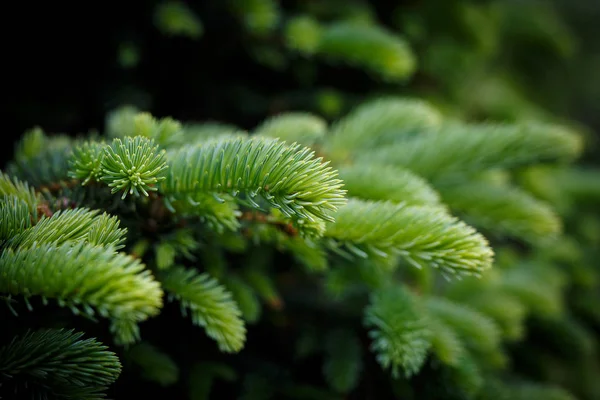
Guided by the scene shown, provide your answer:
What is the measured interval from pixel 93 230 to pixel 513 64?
2.40 meters

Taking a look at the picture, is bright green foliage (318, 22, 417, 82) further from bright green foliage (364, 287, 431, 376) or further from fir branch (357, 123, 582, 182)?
bright green foliage (364, 287, 431, 376)

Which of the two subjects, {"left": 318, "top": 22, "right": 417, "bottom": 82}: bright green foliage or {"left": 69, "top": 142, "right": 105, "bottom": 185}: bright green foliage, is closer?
{"left": 69, "top": 142, "right": 105, "bottom": 185}: bright green foliage

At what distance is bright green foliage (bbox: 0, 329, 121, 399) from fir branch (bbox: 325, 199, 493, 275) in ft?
1.24

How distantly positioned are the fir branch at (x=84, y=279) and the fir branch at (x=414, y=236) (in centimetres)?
32

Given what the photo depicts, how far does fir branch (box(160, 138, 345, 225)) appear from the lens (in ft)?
1.79

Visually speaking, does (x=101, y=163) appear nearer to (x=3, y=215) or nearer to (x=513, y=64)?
(x=3, y=215)

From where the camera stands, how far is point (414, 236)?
2.06ft

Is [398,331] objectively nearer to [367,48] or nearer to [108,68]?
[367,48]

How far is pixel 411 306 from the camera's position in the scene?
0.82m

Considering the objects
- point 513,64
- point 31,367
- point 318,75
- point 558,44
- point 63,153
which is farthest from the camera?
point 513,64

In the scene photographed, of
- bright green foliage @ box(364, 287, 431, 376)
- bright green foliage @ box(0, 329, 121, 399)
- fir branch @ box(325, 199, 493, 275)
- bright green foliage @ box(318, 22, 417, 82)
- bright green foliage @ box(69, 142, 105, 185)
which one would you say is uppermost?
bright green foliage @ box(318, 22, 417, 82)

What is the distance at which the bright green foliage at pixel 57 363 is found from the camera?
1.74 ft

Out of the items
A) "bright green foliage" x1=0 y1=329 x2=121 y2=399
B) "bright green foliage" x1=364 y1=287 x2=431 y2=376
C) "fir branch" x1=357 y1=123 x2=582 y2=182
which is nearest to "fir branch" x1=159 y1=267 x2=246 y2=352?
"bright green foliage" x1=0 y1=329 x2=121 y2=399

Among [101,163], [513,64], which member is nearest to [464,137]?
[101,163]
